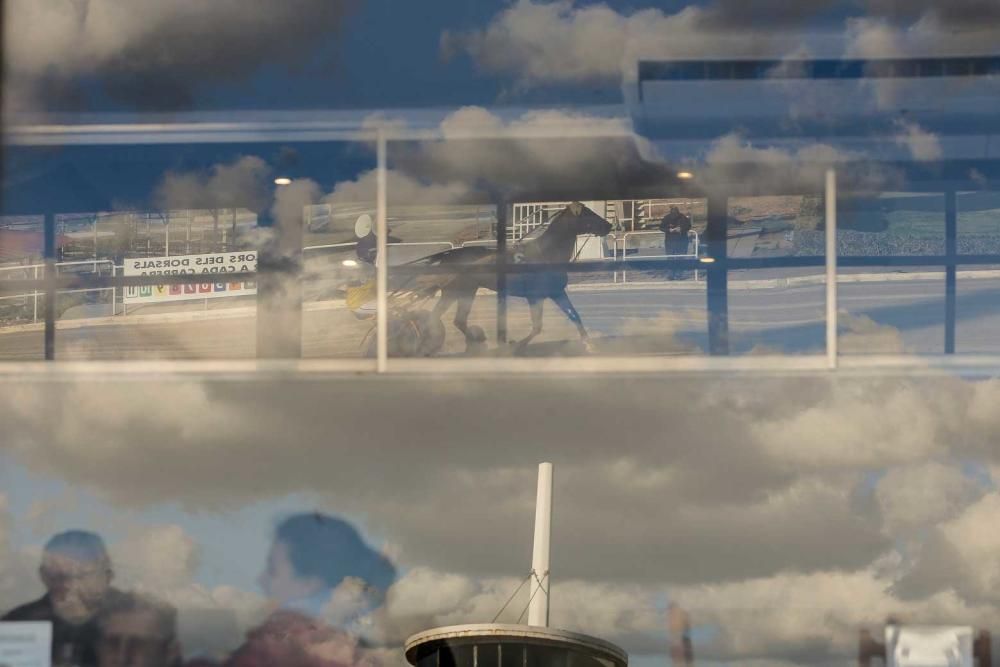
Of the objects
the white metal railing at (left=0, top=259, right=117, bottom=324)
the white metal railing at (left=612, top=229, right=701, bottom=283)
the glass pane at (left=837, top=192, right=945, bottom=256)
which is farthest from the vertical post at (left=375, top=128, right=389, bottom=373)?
the glass pane at (left=837, top=192, right=945, bottom=256)

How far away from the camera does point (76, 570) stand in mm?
5410

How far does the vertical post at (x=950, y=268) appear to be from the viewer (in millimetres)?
5352

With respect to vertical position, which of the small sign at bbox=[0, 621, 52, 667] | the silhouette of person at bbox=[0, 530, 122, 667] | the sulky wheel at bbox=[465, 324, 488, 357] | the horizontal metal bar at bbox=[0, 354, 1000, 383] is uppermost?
the sulky wheel at bbox=[465, 324, 488, 357]

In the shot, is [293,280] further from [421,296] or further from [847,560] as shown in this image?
[847,560]

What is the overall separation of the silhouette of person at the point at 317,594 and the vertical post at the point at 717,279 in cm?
136

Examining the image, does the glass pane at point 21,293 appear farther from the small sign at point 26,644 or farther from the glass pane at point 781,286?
the glass pane at point 781,286

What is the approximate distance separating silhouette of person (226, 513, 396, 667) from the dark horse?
81 centimetres

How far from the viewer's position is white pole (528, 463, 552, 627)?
5.33m

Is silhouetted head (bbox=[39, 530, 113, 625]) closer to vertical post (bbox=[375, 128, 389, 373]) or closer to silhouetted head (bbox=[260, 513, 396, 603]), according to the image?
silhouetted head (bbox=[260, 513, 396, 603])

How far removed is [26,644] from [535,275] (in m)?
2.13

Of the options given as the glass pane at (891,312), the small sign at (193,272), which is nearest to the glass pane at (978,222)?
the glass pane at (891,312)

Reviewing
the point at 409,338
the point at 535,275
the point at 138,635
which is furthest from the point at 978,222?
the point at 138,635

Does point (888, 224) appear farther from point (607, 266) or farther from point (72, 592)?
point (72, 592)

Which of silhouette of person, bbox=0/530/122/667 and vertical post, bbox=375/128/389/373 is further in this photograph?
vertical post, bbox=375/128/389/373
